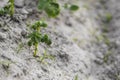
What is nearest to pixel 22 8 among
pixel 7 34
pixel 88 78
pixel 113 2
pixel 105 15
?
pixel 7 34

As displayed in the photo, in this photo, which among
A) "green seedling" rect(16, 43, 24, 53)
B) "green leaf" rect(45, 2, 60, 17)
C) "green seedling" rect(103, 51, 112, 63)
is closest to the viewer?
"green seedling" rect(16, 43, 24, 53)

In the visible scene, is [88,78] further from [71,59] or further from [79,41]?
[79,41]

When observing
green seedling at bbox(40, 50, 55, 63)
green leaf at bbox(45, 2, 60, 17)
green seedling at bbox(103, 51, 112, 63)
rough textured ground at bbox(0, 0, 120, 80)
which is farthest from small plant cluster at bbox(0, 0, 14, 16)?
green seedling at bbox(103, 51, 112, 63)

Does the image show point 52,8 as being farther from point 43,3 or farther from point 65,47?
point 65,47

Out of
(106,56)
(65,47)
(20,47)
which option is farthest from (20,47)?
(106,56)

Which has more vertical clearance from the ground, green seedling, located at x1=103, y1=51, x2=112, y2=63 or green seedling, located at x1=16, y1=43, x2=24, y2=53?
green seedling, located at x1=16, y1=43, x2=24, y2=53

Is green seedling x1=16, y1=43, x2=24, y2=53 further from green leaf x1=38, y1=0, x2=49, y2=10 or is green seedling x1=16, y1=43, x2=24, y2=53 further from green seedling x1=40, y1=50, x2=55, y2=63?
green leaf x1=38, y1=0, x2=49, y2=10

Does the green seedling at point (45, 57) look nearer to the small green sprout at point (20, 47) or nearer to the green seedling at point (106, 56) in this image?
the small green sprout at point (20, 47)

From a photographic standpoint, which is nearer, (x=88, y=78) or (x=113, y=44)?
(x=88, y=78)

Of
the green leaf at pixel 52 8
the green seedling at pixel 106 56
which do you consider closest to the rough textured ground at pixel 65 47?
the green seedling at pixel 106 56
